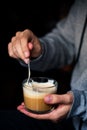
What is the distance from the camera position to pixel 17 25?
2354 millimetres

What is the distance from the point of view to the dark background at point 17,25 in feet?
7.48

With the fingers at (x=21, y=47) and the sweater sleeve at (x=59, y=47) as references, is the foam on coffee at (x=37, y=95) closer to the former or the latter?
the fingers at (x=21, y=47)

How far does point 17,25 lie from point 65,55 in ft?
3.45

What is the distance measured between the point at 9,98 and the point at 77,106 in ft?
4.05

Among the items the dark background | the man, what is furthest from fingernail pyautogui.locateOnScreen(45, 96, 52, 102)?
the dark background

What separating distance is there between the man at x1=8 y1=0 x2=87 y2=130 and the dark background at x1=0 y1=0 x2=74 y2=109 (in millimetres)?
847

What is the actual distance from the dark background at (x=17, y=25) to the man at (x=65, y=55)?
85 cm

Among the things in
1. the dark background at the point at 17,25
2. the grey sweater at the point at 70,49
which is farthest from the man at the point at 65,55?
the dark background at the point at 17,25

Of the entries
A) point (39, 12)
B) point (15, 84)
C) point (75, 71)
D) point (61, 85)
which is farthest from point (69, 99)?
point (39, 12)

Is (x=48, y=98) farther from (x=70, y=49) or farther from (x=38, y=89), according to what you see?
(x=70, y=49)

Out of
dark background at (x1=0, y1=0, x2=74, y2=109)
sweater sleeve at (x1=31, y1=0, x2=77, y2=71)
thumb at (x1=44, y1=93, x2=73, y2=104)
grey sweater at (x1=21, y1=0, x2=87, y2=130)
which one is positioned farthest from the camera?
dark background at (x1=0, y1=0, x2=74, y2=109)

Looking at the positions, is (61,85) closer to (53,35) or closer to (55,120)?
(53,35)

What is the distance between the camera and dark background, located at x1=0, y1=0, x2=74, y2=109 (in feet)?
7.48

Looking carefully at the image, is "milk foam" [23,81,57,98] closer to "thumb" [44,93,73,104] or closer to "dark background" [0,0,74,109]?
"thumb" [44,93,73,104]
